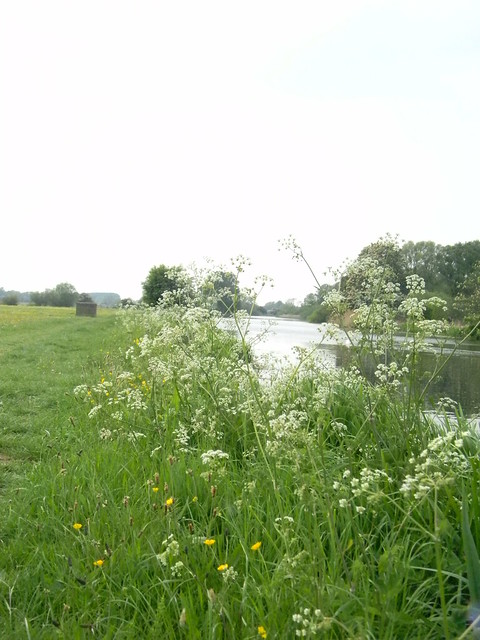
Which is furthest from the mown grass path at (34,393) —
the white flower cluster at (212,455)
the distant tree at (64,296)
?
the distant tree at (64,296)

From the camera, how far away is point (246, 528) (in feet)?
9.71

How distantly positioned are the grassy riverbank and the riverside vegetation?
13mm

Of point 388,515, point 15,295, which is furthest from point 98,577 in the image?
point 15,295

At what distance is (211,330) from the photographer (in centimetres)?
498

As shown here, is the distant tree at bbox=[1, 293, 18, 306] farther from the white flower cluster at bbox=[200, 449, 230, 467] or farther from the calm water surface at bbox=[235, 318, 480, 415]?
the white flower cluster at bbox=[200, 449, 230, 467]

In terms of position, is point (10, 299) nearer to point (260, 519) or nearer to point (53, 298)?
point (53, 298)

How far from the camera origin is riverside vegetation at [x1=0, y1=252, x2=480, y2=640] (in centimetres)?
222

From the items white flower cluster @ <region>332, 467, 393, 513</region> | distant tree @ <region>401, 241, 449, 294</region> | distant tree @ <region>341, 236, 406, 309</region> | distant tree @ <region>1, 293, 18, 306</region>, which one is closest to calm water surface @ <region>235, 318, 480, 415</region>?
distant tree @ <region>341, 236, 406, 309</region>

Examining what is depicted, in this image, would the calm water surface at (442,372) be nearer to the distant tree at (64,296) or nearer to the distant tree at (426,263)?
the distant tree at (426,263)

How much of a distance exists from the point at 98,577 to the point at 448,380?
30.1 feet

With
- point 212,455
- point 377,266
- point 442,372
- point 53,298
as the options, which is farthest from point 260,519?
point 53,298

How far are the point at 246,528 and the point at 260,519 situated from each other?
0.17m

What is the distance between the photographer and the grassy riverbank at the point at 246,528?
2215 mm

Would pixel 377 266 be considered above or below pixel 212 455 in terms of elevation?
above
